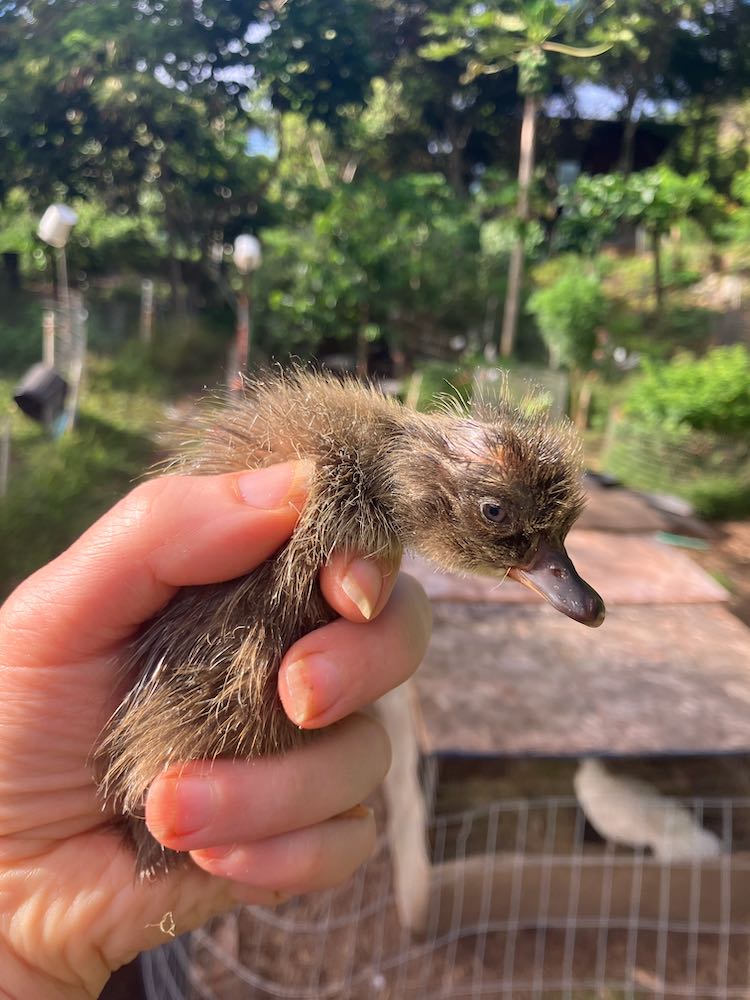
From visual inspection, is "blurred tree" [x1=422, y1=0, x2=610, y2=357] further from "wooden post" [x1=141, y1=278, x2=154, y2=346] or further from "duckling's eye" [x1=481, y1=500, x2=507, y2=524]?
"wooden post" [x1=141, y1=278, x2=154, y2=346]

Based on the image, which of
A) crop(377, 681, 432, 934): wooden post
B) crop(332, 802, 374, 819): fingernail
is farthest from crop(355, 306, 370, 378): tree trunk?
crop(332, 802, 374, 819): fingernail

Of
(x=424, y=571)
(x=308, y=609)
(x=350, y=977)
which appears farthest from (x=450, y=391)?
(x=350, y=977)

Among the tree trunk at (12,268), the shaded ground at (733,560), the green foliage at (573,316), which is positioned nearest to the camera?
the shaded ground at (733,560)

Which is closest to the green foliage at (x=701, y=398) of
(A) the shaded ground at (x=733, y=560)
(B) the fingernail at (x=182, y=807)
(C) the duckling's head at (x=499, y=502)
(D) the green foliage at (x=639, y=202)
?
(A) the shaded ground at (x=733, y=560)

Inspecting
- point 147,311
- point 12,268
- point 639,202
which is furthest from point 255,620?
point 12,268

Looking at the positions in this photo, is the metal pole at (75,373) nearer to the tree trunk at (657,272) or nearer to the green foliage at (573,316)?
the green foliage at (573,316)

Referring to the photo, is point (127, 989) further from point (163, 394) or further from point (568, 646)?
point (163, 394)

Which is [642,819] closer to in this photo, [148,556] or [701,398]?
[148,556]
